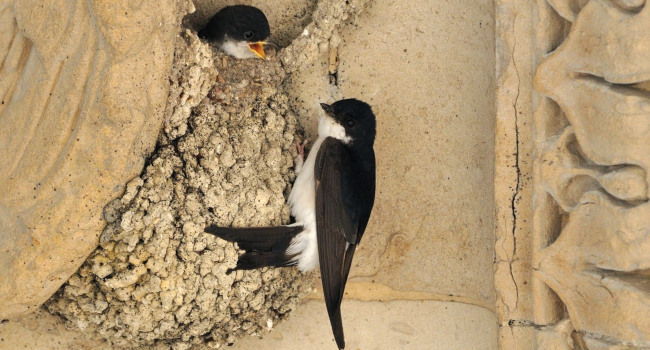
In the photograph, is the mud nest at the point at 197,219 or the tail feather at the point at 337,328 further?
the tail feather at the point at 337,328

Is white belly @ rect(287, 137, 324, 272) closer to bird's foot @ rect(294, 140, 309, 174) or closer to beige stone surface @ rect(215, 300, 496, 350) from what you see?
bird's foot @ rect(294, 140, 309, 174)

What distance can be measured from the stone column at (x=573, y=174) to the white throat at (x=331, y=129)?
683 millimetres

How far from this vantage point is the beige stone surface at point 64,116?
252cm

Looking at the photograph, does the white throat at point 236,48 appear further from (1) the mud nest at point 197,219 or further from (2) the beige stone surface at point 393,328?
(2) the beige stone surface at point 393,328

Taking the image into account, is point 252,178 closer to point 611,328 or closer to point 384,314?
point 384,314

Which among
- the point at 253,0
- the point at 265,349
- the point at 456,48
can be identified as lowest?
the point at 265,349

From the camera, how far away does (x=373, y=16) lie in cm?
339

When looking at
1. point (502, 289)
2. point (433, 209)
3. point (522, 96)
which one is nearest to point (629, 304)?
point (502, 289)

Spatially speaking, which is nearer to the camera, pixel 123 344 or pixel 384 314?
pixel 123 344

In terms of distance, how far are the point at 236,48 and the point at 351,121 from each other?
1.95 ft

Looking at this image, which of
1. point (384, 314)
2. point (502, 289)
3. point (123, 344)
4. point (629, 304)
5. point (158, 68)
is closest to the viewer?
point (629, 304)

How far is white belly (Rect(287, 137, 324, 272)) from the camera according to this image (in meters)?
3.30

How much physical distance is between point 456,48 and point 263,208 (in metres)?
0.93

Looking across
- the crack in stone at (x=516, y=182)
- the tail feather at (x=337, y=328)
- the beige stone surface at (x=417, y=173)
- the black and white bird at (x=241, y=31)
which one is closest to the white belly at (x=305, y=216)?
the beige stone surface at (x=417, y=173)
